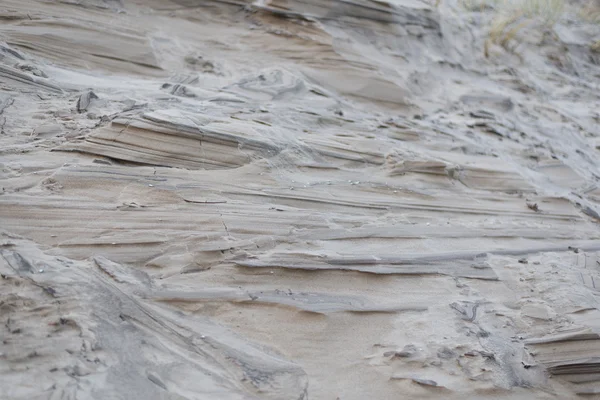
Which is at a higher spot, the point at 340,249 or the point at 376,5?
the point at 376,5

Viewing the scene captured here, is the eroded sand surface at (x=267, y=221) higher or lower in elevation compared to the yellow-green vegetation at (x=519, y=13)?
lower

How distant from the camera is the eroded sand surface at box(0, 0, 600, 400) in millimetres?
1651

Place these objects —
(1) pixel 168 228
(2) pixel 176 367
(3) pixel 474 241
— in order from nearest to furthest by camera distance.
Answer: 1. (2) pixel 176 367
2. (1) pixel 168 228
3. (3) pixel 474 241

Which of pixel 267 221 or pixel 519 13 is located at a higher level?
pixel 519 13

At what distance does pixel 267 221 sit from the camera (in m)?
2.25

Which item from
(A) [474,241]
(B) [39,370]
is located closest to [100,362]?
(B) [39,370]

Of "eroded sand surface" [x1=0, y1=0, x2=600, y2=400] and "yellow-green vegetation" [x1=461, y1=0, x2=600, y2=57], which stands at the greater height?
"yellow-green vegetation" [x1=461, y1=0, x2=600, y2=57]

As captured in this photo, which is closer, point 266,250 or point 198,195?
point 266,250

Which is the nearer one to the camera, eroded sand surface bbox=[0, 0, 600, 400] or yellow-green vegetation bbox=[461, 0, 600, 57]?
eroded sand surface bbox=[0, 0, 600, 400]

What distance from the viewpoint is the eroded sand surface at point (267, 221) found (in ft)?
5.42

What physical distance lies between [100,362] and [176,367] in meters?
0.19

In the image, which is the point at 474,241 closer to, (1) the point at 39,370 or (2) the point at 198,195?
(2) the point at 198,195

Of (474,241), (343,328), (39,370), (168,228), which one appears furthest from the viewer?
(474,241)

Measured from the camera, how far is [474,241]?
8.18ft
